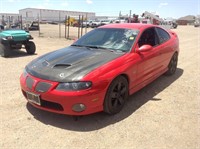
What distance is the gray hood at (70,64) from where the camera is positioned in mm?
3609

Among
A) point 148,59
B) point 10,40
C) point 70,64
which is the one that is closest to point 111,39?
point 148,59

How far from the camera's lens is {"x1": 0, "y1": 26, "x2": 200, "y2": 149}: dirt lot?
3277mm

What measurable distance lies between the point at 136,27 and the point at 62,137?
2911 mm

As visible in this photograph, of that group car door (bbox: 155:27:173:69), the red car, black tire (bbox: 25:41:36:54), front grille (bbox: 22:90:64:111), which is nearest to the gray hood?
the red car

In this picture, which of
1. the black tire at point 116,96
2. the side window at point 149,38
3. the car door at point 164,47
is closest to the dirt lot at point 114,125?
the black tire at point 116,96

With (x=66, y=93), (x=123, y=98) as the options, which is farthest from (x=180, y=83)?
(x=66, y=93)

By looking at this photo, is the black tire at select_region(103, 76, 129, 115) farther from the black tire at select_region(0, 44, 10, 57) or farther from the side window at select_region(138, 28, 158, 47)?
the black tire at select_region(0, 44, 10, 57)

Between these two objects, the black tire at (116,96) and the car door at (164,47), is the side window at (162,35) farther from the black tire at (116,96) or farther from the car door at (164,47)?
the black tire at (116,96)

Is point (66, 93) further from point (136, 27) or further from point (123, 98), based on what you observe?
point (136, 27)

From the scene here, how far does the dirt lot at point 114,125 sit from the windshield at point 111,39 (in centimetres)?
116

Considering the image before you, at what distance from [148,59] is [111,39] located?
882 mm

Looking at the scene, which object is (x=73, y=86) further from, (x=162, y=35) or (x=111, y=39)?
(x=162, y=35)

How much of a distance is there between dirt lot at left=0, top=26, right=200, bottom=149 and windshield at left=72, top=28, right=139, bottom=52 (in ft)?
3.81

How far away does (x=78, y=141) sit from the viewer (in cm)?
329
